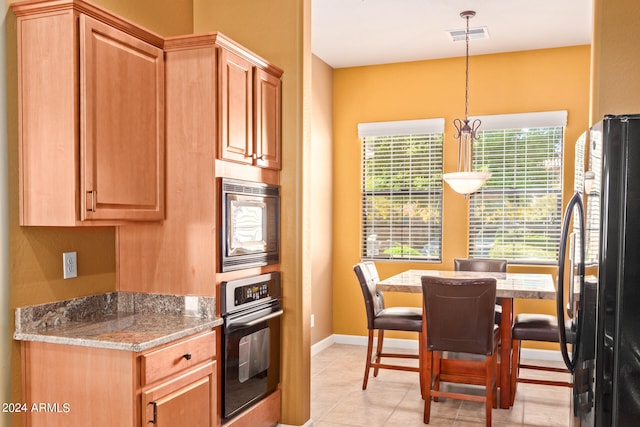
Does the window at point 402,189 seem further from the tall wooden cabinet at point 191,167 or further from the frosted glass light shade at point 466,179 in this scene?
the tall wooden cabinet at point 191,167

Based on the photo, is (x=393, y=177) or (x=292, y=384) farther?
(x=393, y=177)

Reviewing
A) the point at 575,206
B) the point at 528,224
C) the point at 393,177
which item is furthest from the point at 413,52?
the point at 575,206

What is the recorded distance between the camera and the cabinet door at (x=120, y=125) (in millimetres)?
2174

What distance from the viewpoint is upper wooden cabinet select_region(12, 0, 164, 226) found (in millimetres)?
2137

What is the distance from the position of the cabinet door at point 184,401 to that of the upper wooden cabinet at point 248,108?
107cm

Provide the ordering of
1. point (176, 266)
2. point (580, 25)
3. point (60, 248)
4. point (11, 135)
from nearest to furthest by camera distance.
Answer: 1. point (11, 135)
2. point (60, 248)
3. point (176, 266)
4. point (580, 25)

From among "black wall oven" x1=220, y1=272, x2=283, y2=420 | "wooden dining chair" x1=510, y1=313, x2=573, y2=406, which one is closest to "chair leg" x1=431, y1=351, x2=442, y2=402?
"wooden dining chair" x1=510, y1=313, x2=573, y2=406

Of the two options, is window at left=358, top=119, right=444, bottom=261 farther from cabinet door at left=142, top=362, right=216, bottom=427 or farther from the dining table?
cabinet door at left=142, top=362, right=216, bottom=427

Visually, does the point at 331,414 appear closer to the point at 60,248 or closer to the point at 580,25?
the point at 60,248

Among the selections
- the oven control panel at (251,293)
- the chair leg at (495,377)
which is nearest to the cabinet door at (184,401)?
the oven control panel at (251,293)

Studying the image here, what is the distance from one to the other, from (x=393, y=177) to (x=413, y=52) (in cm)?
128

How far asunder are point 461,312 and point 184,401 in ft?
6.22

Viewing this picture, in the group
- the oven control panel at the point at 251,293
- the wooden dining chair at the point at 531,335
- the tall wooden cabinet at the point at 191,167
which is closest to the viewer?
the tall wooden cabinet at the point at 191,167

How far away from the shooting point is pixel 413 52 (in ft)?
17.0
